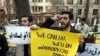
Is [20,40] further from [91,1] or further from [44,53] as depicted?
[91,1]

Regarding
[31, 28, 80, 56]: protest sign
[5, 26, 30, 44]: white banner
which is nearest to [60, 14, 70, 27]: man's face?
[31, 28, 80, 56]: protest sign

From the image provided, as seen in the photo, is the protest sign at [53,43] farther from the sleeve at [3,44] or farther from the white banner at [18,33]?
the sleeve at [3,44]

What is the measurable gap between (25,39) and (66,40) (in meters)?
1.24

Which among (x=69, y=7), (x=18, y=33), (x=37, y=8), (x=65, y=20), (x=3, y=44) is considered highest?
(x=65, y=20)

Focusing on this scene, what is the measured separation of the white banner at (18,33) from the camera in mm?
7422

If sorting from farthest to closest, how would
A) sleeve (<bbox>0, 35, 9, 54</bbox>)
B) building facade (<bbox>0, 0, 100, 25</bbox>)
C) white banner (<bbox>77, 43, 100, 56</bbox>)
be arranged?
building facade (<bbox>0, 0, 100, 25</bbox>)
white banner (<bbox>77, 43, 100, 56</bbox>)
sleeve (<bbox>0, 35, 9, 54</bbox>)

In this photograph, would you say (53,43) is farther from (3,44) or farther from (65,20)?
(3,44)

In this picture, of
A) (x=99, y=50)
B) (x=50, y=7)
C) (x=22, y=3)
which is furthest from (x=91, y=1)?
(x=99, y=50)

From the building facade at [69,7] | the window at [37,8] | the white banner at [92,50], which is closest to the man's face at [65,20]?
the white banner at [92,50]

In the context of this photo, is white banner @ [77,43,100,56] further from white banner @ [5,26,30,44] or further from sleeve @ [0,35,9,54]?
sleeve @ [0,35,9,54]

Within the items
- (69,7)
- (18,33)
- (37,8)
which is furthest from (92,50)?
(37,8)

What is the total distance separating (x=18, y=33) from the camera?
25.1 feet

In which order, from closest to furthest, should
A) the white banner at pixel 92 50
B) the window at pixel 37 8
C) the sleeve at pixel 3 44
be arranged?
the sleeve at pixel 3 44
the white banner at pixel 92 50
the window at pixel 37 8

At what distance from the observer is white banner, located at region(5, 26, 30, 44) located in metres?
7.42
